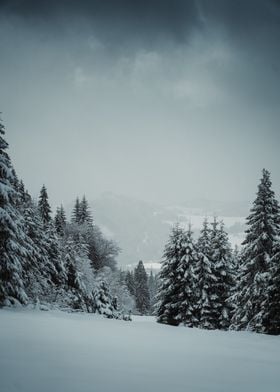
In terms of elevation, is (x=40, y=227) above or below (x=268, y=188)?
below

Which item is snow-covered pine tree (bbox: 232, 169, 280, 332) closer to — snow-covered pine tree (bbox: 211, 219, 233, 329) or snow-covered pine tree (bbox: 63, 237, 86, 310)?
snow-covered pine tree (bbox: 211, 219, 233, 329)

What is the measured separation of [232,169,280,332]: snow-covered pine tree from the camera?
2372 cm

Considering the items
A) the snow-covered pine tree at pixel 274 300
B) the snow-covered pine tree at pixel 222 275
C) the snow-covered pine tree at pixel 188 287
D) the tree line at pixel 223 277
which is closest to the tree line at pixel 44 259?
the tree line at pixel 223 277

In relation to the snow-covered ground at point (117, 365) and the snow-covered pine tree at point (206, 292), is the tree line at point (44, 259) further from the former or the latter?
the snow-covered pine tree at point (206, 292)

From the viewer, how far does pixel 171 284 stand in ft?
93.4

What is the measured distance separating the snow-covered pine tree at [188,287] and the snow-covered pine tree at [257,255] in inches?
150

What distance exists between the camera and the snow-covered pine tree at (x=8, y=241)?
14.6 meters

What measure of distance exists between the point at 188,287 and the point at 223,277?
5.56m

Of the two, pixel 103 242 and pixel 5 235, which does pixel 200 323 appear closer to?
pixel 5 235

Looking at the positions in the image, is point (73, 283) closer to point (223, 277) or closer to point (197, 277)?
point (197, 277)

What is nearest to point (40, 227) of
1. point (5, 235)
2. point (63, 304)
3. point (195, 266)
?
point (63, 304)

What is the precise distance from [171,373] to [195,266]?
24897 mm

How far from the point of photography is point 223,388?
557cm

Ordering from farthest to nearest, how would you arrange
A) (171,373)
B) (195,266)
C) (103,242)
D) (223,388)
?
1. (103,242)
2. (195,266)
3. (171,373)
4. (223,388)
